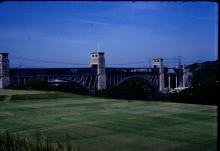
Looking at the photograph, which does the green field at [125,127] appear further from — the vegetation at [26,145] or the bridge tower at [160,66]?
the bridge tower at [160,66]

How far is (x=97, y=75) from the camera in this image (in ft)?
158

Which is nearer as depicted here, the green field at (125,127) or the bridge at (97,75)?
the green field at (125,127)

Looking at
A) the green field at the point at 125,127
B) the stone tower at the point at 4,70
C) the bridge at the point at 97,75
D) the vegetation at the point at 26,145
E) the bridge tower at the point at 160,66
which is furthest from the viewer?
the bridge tower at the point at 160,66

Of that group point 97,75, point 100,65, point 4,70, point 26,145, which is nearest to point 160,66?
point 100,65

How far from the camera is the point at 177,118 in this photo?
10.9 metres

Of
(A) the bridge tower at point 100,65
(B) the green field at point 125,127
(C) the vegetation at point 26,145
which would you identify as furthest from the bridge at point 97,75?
(C) the vegetation at point 26,145

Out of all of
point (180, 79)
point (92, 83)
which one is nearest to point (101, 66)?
point (92, 83)

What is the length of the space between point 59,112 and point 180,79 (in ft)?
148

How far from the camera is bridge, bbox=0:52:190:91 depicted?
38031mm

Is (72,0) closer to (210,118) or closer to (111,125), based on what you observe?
(111,125)

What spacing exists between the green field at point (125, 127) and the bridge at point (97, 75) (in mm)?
22696

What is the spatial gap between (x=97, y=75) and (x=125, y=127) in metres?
38.8

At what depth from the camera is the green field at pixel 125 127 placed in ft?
23.4

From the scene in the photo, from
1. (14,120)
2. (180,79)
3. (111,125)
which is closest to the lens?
(111,125)
